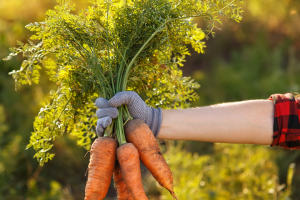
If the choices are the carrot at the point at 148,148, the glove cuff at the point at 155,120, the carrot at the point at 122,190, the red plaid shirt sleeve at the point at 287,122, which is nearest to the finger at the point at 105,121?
the carrot at the point at 148,148

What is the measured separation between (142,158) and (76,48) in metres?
0.68

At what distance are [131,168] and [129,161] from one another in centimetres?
4

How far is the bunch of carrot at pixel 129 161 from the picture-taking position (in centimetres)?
125

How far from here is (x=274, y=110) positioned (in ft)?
4.26

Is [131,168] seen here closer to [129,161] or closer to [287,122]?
[129,161]

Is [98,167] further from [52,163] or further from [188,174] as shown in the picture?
[52,163]

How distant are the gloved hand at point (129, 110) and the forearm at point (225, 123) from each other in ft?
0.16

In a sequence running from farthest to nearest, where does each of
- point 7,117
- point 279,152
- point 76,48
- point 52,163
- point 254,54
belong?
1. point 254,54
2. point 7,117
3. point 52,163
4. point 279,152
5. point 76,48

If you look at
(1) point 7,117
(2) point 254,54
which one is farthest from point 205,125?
(2) point 254,54

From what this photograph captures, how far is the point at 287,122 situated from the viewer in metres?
1.25

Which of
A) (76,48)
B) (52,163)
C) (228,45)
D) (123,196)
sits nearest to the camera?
(76,48)

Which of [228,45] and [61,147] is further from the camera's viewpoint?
[228,45]

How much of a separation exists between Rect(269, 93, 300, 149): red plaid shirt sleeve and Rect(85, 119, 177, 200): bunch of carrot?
62cm

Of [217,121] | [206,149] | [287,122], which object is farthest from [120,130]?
[206,149]
